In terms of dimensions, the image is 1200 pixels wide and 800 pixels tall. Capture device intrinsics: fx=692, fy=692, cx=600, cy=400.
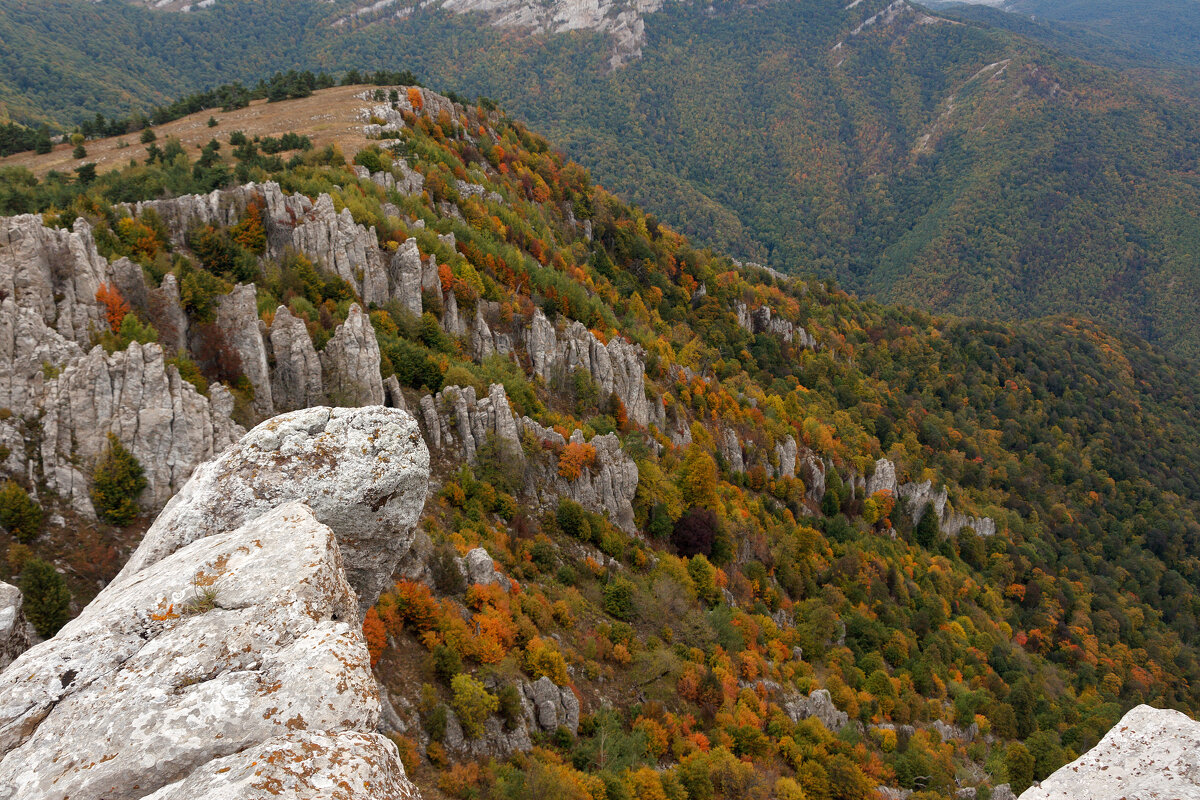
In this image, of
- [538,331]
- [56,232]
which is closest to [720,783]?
[538,331]

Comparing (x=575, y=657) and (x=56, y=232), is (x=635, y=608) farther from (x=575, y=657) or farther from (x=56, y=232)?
(x=56, y=232)

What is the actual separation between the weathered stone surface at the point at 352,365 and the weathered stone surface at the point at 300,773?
28.8 m

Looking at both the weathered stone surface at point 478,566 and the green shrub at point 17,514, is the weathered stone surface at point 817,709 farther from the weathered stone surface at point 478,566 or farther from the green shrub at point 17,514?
the green shrub at point 17,514

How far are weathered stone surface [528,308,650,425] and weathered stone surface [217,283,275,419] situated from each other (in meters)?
24.6

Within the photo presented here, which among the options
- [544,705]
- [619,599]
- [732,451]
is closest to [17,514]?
[544,705]

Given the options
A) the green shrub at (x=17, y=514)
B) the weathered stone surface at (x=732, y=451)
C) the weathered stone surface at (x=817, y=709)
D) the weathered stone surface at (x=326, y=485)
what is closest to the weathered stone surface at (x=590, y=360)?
the weathered stone surface at (x=732, y=451)

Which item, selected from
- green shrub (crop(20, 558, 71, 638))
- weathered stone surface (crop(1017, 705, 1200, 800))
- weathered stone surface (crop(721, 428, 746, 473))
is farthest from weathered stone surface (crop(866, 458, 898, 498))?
green shrub (crop(20, 558, 71, 638))

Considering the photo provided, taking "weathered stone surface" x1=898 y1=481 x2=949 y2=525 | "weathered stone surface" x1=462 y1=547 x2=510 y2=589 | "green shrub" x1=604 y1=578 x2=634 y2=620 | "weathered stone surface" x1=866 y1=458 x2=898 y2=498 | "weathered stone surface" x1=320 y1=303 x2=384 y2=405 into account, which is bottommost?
"weathered stone surface" x1=898 y1=481 x2=949 y2=525

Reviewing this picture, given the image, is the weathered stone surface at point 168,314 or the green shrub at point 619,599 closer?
the weathered stone surface at point 168,314

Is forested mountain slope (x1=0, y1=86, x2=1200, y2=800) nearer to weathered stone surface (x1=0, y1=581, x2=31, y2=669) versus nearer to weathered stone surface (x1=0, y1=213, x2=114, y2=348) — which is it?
weathered stone surface (x1=0, y1=213, x2=114, y2=348)

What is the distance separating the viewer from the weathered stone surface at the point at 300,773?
332 inches

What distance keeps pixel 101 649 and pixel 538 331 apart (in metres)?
47.5

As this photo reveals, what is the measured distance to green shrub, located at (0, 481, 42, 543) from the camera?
21.9m

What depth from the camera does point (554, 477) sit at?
152 feet
